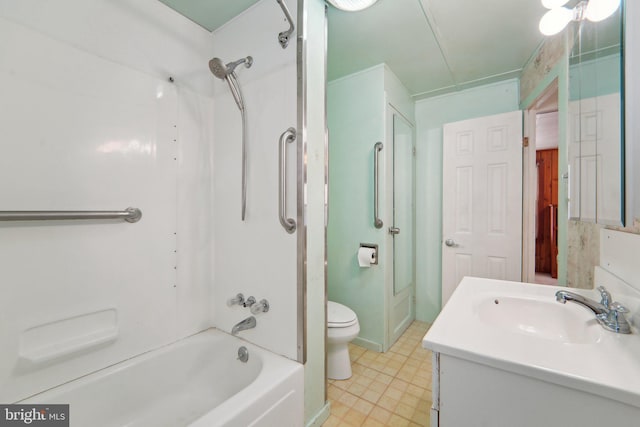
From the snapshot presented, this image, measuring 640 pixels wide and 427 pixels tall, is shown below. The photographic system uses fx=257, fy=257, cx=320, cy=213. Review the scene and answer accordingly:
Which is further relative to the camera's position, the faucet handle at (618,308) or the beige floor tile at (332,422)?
the beige floor tile at (332,422)

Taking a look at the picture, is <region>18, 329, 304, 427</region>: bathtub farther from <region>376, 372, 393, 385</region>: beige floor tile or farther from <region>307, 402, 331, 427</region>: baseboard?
<region>376, 372, 393, 385</region>: beige floor tile

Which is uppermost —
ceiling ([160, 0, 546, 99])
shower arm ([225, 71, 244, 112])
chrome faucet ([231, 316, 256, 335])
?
ceiling ([160, 0, 546, 99])

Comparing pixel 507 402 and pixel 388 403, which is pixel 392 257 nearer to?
pixel 388 403

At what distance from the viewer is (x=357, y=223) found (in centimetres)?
221

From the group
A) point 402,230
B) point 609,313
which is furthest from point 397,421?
point 402,230

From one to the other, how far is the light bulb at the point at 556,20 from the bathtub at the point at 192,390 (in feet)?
7.04

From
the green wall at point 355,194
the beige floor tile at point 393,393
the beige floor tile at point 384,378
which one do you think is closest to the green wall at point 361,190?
the green wall at point 355,194

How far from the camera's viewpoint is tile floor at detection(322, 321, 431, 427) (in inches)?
57.6

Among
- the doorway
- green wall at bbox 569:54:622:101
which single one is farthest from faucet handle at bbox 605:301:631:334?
the doorway

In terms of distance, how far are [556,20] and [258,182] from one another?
1751 millimetres

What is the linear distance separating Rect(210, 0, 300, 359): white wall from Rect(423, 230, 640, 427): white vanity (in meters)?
0.71

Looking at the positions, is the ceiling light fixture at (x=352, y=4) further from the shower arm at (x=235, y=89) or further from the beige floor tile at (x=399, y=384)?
the beige floor tile at (x=399, y=384)

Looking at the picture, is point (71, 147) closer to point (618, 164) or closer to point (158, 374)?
point (158, 374)

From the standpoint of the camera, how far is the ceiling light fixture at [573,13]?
0.94m
